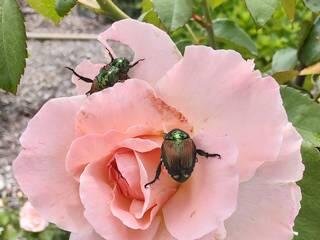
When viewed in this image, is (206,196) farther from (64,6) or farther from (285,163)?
(64,6)

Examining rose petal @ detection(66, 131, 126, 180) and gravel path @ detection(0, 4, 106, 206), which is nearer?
rose petal @ detection(66, 131, 126, 180)

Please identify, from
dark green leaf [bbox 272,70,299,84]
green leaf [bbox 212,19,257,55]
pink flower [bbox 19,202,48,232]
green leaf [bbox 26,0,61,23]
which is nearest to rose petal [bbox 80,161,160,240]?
green leaf [bbox 26,0,61,23]

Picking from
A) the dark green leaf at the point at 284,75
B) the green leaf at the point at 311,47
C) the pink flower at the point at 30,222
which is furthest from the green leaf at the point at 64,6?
the pink flower at the point at 30,222

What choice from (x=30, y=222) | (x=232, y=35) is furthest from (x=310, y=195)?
(x=30, y=222)

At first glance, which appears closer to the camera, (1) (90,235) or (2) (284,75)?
(1) (90,235)

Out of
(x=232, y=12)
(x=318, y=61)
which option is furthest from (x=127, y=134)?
(x=232, y=12)

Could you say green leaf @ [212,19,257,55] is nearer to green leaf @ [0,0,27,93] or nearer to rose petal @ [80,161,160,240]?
green leaf @ [0,0,27,93]

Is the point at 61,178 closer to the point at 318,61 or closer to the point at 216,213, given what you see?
the point at 216,213
